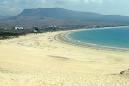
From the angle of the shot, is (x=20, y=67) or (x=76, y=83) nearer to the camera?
(x=76, y=83)

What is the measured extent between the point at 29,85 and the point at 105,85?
3.88 meters

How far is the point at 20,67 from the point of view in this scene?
26859mm

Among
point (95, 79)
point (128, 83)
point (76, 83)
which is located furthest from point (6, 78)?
point (128, 83)

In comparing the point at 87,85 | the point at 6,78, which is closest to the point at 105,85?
the point at 87,85

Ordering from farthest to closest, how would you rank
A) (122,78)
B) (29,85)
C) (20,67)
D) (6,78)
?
(20,67)
(122,78)
(6,78)
(29,85)

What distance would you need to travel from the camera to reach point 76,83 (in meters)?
18.0

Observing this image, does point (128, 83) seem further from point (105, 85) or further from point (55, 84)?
point (55, 84)

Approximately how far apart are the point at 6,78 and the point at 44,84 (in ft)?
7.33

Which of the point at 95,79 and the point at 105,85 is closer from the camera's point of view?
the point at 105,85

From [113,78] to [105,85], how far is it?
2.05 m

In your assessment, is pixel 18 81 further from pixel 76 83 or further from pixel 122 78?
pixel 122 78

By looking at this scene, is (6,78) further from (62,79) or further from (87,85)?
(87,85)

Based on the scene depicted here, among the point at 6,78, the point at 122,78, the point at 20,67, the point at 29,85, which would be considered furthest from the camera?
the point at 20,67

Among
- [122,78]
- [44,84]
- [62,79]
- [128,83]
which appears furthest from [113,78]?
[44,84]
